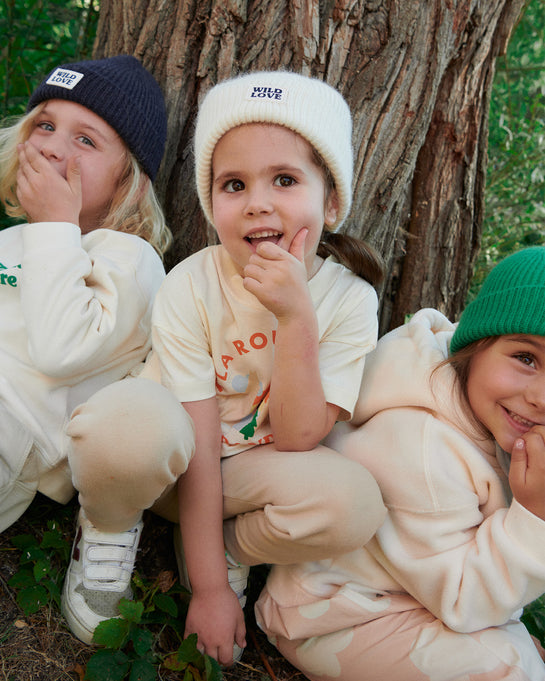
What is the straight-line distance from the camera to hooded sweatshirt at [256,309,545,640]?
1.71 meters

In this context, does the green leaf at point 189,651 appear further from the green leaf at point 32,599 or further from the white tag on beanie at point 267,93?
the white tag on beanie at point 267,93

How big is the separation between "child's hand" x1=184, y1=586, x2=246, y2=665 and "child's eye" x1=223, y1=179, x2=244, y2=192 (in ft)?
3.85

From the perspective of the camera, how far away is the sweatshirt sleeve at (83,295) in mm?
1944

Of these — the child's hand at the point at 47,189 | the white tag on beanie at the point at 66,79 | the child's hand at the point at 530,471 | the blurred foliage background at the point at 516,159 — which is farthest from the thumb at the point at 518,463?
the blurred foliage background at the point at 516,159

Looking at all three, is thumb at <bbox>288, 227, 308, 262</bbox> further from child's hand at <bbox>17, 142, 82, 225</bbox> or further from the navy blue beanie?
the navy blue beanie

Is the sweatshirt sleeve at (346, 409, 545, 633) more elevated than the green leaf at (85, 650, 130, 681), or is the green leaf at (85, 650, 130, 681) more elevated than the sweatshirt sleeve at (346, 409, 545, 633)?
the sweatshirt sleeve at (346, 409, 545, 633)

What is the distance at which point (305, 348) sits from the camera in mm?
1799

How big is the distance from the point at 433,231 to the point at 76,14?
230 centimetres

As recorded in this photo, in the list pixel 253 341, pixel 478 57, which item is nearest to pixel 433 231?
pixel 478 57

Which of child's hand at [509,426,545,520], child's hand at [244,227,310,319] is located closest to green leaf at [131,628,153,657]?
child's hand at [244,227,310,319]

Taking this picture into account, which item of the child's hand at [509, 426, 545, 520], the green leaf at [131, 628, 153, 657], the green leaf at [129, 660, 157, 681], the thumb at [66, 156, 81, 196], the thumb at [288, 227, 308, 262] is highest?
the thumb at [66, 156, 81, 196]

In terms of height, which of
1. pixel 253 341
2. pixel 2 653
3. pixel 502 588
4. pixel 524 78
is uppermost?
pixel 524 78

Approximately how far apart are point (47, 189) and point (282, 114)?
855mm

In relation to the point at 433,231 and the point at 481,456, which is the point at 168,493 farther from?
the point at 433,231
